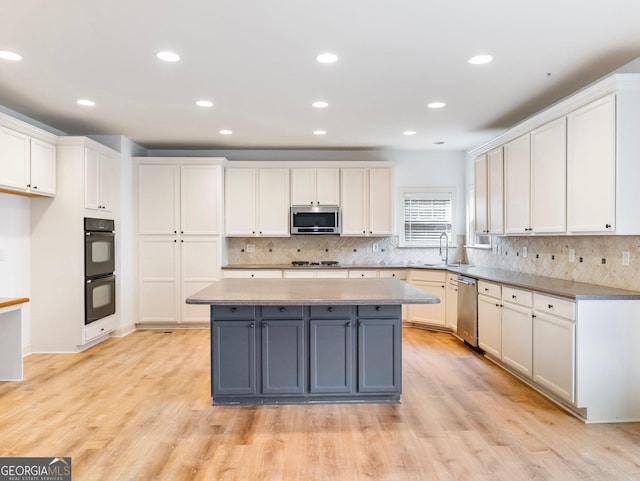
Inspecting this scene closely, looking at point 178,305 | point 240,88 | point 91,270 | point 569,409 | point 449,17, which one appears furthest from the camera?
point 178,305

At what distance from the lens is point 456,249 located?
6867 millimetres

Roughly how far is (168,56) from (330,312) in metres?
2.28

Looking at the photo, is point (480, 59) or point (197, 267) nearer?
point (480, 59)

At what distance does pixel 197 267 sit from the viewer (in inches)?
241

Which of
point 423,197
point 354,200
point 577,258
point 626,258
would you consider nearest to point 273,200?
point 354,200

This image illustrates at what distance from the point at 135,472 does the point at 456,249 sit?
5.60 m

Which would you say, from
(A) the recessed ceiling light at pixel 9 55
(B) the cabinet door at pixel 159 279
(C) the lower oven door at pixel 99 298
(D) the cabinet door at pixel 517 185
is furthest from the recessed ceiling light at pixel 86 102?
(D) the cabinet door at pixel 517 185

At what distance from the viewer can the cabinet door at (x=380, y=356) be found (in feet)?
11.2

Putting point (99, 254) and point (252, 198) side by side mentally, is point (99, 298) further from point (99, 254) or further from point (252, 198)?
point (252, 198)

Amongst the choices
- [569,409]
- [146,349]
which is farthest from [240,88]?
[569,409]

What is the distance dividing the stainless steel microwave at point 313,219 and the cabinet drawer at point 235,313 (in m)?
3.07

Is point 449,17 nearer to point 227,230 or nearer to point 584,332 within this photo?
A: point 584,332

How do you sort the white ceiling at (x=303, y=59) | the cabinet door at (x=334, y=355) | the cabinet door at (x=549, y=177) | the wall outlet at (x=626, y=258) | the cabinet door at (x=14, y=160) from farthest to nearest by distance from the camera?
the cabinet door at (x=14, y=160)
the cabinet door at (x=549, y=177)
the cabinet door at (x=334, y=355)
the wall outlet at (x=626, y=258)
the white ceiling at (x=303, y=59)

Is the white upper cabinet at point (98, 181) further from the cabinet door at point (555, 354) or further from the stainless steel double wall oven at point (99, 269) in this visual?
the cabinet door at point (555, 354)
